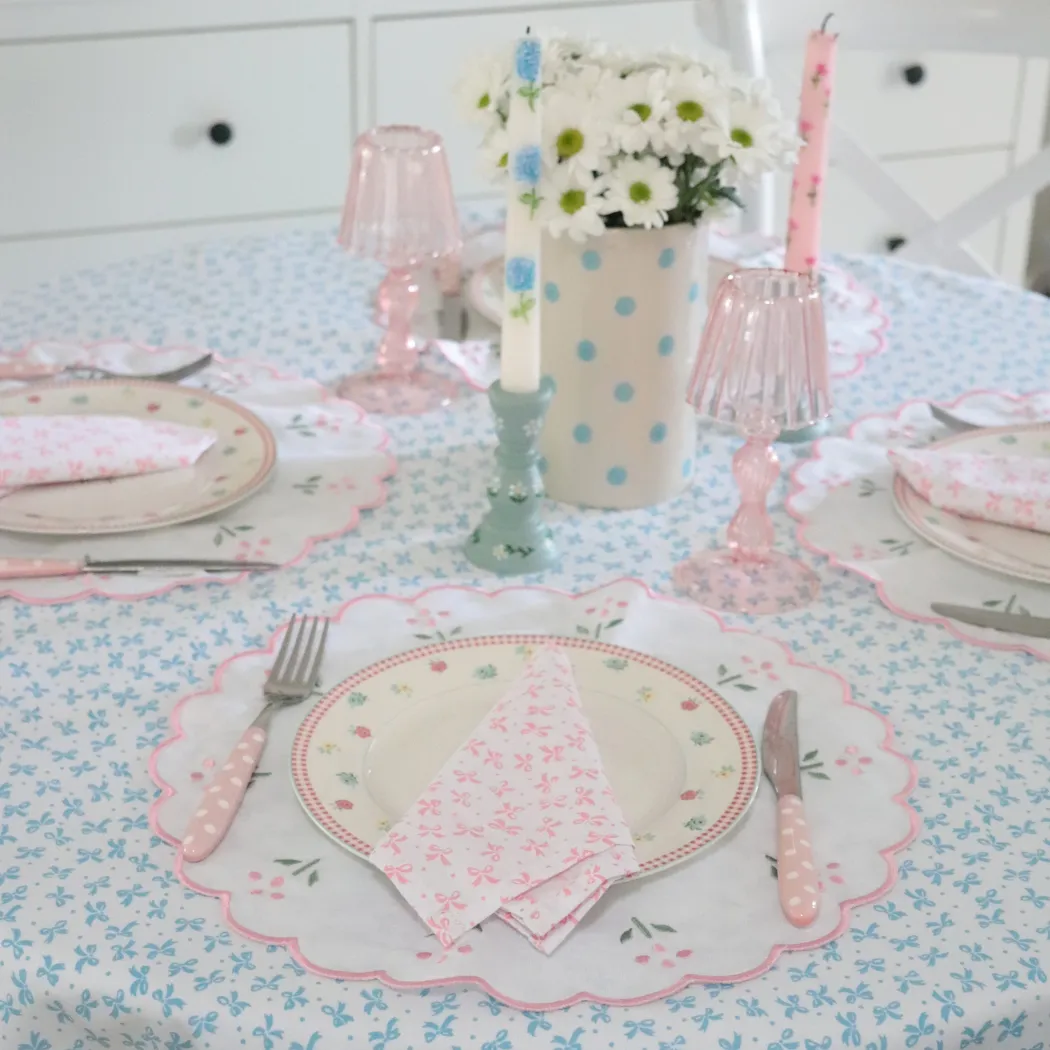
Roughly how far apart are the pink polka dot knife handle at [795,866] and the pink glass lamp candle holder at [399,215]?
0.60 meters

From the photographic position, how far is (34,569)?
3.37 feet

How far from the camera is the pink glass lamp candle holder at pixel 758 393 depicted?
97 cm

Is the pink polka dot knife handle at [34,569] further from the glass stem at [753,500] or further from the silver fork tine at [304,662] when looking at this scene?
the glass stem at [753,500]

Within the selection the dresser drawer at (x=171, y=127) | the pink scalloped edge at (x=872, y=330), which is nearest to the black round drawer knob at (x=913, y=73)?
the dresser drawer at (x=171, y=127)

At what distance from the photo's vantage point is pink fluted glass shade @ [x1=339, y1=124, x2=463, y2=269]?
4.05 feet

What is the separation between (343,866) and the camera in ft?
2.52

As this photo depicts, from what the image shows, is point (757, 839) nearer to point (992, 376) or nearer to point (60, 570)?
point (60, 570)

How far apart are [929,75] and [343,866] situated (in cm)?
274

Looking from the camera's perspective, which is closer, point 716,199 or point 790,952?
point 790,952

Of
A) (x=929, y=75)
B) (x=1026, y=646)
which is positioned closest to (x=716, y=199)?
(x=1026, y=646)

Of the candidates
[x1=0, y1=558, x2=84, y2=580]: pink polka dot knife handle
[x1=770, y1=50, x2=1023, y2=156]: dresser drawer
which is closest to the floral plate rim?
[x1=0, y1=558, x2=84, y2=580]: pink polka dot knife handle

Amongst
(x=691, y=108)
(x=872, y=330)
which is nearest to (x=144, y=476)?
(x=691, y=108)

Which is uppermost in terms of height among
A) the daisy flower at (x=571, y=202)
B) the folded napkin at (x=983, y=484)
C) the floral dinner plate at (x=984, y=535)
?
the daisy flower at (x=571, y=202)

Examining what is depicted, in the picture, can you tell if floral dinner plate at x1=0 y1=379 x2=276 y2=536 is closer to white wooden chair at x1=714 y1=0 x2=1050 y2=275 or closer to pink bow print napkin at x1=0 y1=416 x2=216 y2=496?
pink bow print napkin at x1=0 y1=416 x2=216 y2=496
